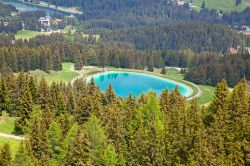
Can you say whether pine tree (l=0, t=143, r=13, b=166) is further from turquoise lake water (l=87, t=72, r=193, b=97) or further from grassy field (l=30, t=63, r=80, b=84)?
grassy field (l=30, t=63, r=80, b=84)

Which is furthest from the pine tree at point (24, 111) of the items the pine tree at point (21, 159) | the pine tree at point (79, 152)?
the pine tree at point (79, 152)

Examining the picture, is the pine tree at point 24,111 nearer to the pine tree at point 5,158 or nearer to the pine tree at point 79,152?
Result: the pine tree at point 5,158

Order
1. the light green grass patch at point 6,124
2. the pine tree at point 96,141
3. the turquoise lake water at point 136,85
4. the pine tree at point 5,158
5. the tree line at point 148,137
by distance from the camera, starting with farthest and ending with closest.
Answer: the turquoise lake water at point 136,85 < the light green grass patch at point 6,124 < the pine tree at point 96,141 < the pine tree at point 5,158 < the tree line at point 148,137

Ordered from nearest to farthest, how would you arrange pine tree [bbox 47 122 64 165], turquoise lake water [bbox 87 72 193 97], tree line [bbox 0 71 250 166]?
tree line [bbox 0 71 250 166]
pine tree [bbox 47 122 64 165]
turquoise lake water [bbox 87 72 193 97]

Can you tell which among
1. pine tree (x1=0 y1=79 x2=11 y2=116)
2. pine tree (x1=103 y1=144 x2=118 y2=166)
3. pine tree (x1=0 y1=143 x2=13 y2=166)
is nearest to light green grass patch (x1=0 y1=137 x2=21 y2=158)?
pine tree (x1=0 y1=79 x2=11 y2=116)

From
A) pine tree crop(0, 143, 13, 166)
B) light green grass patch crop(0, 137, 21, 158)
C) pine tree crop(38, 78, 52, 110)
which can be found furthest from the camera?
pine tree crop(38, 78, 52, 110)

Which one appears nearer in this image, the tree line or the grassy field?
the tree line
